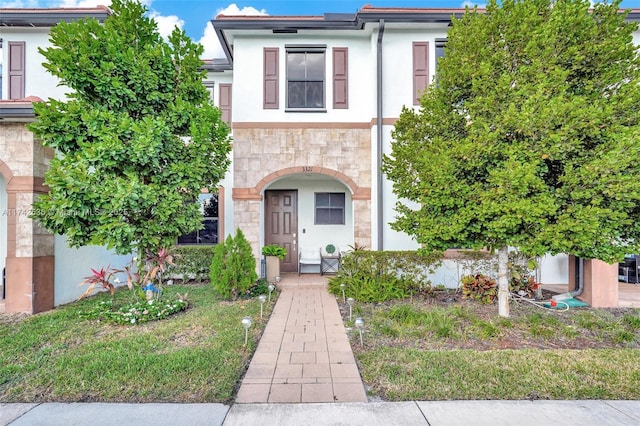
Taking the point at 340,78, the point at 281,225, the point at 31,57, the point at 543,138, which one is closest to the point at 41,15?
the point at 31,57

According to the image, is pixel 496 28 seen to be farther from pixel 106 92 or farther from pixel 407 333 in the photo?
pixel 106 92

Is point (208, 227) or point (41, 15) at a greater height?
point (41, 15)

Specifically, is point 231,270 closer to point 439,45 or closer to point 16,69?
point 439,45

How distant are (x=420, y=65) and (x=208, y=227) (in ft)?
23.3

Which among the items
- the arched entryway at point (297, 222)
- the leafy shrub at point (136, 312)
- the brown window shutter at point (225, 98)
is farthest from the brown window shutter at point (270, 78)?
the leafy shrub at point (136, 312)

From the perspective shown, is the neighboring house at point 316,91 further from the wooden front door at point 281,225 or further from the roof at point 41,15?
the wooden front door at point 281,225

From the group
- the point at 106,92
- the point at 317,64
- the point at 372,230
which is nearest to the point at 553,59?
the point at 372,230

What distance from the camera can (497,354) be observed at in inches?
144

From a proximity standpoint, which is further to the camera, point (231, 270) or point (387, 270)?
point (387, 270)

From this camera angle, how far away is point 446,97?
4.91m

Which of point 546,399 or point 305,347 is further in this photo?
point 305,347

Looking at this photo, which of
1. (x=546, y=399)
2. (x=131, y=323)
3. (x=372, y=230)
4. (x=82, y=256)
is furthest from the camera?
(x=372, y=230)

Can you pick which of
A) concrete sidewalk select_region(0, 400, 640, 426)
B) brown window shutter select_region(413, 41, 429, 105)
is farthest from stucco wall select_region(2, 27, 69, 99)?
brown window shutter select_region(413, 41, 429, 105)

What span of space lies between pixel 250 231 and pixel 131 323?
3.44 m
